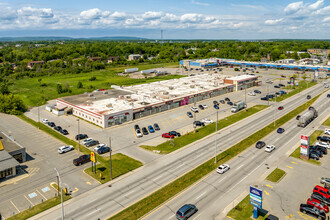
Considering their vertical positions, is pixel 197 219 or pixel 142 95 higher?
pixel 142 95

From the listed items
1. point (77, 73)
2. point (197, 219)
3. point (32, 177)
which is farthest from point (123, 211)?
point (77, 73)

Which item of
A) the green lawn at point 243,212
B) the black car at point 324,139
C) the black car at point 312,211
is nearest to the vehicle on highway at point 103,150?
the green lawn at point 243,212

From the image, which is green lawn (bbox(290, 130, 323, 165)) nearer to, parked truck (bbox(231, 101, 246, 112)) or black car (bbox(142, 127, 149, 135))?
parked truck (bbox(231, 101, 246, 112))

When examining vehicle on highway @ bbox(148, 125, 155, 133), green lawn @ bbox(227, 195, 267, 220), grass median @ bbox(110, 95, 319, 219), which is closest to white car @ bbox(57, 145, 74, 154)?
vehicle on highway @ bbox(148, 125, 155, 133)

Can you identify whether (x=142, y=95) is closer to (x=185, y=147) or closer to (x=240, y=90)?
(x=185, y=147)

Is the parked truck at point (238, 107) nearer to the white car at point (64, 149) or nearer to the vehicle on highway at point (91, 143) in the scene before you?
the vehicle on highway at point (91, 143)

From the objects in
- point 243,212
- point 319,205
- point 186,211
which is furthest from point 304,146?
point 186,211

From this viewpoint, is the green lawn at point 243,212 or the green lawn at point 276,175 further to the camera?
the green lawn at point 276,175

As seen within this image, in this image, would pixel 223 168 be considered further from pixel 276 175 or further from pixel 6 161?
pixel 6 161
